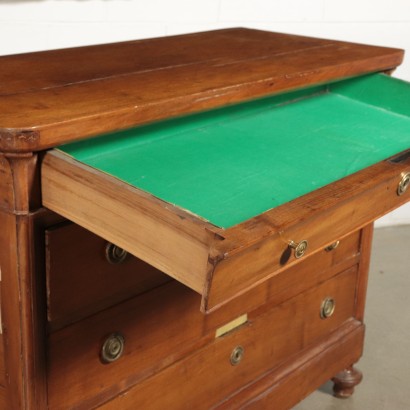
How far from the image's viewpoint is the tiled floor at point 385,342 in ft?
8.60

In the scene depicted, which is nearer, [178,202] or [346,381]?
[178,202]

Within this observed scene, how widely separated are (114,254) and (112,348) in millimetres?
215

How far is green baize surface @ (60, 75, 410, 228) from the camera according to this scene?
1333 mm

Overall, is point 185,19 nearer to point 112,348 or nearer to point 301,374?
point 301,374

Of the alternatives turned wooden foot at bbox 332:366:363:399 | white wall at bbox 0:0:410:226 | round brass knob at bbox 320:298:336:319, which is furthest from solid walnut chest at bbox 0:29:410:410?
white wall at bbox 0:0:410:226

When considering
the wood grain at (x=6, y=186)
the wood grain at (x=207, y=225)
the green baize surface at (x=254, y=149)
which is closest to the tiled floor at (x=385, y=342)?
the green baize surface at (x=254, y=149)

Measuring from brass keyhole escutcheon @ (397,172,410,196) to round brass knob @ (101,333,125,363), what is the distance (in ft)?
2.08

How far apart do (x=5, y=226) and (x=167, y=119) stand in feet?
1.22

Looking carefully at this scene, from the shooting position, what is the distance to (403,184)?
149cm

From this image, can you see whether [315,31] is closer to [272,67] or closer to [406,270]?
[406,270]

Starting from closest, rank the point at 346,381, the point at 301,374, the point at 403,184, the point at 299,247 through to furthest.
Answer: the point at 299,247 < the point at 403,184 < the point at 301,374 < the point at 346,381

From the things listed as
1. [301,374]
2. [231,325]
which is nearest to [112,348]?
[231,325]

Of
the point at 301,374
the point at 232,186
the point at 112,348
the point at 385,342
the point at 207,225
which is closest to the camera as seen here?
the point at 207,225

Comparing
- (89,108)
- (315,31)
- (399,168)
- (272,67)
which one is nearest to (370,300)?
(315,31)
